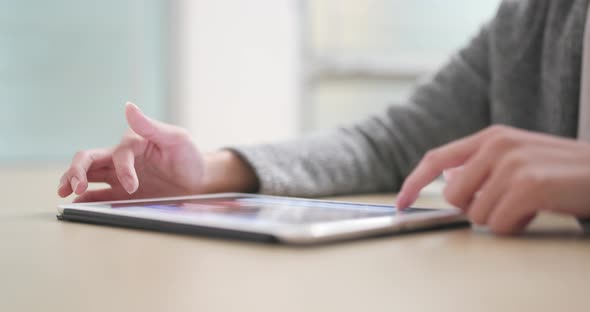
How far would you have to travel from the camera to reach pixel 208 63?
7.20 ft

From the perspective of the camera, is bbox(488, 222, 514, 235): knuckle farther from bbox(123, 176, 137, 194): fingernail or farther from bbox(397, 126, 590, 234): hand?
bbox(123, 176, 137, 194): fingernail

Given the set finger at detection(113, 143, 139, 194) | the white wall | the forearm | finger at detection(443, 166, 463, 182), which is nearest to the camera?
finger at detection(443, 166, 463, 182)

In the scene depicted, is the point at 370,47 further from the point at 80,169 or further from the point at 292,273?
the point at 292,273

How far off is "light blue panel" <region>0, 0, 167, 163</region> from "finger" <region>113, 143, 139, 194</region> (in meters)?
1.37

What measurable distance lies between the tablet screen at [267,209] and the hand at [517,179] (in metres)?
0.06

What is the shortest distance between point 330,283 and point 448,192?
0.75ft

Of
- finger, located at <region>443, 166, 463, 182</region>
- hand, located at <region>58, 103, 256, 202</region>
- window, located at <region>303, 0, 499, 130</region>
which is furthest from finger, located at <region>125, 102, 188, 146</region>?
window, located at <region>303, 0, 499, 130</region>

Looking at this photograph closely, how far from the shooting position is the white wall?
7.06 feet

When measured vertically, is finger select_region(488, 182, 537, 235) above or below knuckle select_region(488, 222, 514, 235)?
above

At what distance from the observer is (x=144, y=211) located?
0.54 m

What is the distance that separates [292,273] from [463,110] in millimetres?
752

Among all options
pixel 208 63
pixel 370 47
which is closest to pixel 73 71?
pixel 208 63

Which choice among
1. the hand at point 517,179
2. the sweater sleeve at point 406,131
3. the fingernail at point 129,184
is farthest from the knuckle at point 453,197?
the sweater sleeve at point 406,131

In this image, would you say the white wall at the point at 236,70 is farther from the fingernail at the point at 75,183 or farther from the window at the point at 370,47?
the fingernail at the point at 75,183
